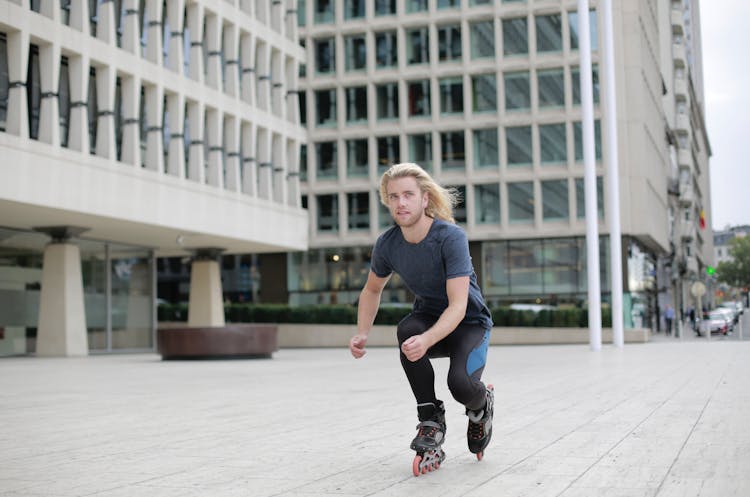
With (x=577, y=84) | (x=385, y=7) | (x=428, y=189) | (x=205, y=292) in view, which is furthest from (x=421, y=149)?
(x=428, y=189)

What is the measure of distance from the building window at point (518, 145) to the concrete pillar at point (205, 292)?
672 inches

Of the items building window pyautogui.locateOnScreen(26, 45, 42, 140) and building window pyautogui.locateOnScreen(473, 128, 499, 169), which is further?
building window pyautogui.locateOnScreen(473, 128, 499, 169)

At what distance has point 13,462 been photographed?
645 cm

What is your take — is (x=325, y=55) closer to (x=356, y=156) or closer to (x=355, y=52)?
(x=355, y=52)

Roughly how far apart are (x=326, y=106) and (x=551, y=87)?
12048 millimetres

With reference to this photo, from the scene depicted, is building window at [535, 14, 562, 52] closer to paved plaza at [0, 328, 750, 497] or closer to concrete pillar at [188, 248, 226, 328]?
concrete pillar at [188, 248, 226, 328]

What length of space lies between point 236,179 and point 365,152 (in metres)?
17.0

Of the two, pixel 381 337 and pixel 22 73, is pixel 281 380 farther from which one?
pixel 381 337

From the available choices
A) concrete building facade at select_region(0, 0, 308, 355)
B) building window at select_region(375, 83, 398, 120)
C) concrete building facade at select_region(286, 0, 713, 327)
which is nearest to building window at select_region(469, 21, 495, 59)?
concrete building facade at select_region(286, 0, 713, 327)

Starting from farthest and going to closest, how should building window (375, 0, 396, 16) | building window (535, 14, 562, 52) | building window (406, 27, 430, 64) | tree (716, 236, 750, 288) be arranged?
tree (716, 236, 750, 288) < building window (375, 0, 396, 16) < building window (406, 27, 430, 64) < building window (535, 14, 562, 52)

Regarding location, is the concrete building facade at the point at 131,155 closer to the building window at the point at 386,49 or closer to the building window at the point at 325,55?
the building window at the point at 386,49

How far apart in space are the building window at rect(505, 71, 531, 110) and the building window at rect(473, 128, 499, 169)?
160 centimetres

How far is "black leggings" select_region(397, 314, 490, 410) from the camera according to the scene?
18.3ft

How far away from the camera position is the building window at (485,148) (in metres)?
52.1
